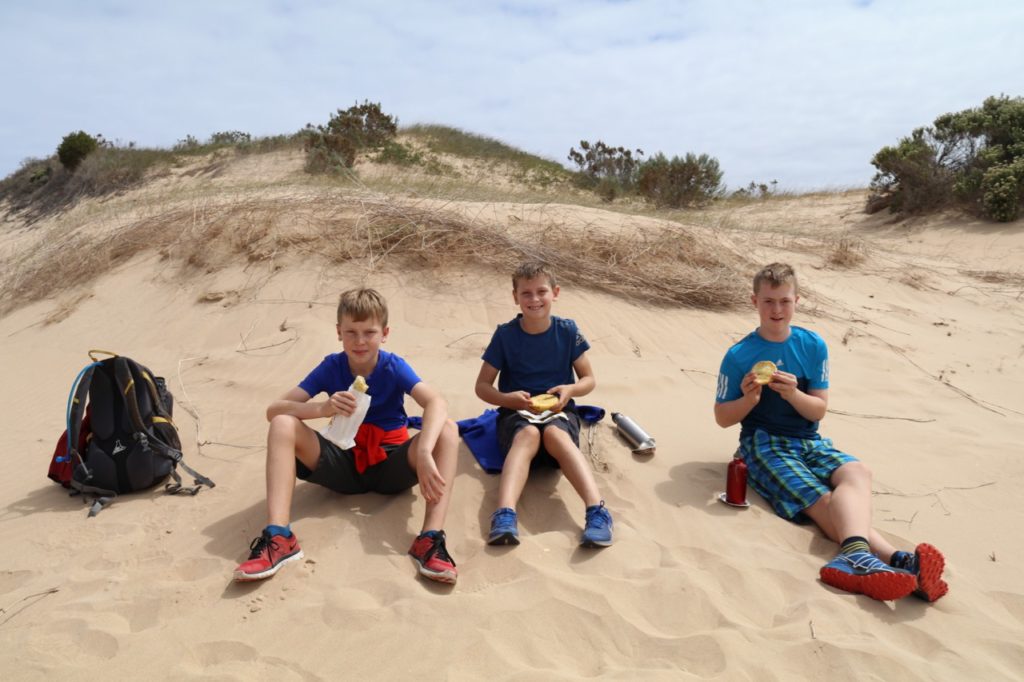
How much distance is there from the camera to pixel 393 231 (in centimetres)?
747

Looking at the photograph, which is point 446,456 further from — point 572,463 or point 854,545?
point 854,545

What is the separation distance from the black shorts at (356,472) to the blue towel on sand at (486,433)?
1.21ft

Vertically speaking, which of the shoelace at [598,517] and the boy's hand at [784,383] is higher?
the boy's hand at [784,383]

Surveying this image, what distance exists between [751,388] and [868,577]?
1038mm

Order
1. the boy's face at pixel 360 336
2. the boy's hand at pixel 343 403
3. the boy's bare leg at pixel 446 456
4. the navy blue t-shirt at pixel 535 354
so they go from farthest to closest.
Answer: the navy blue t-shirt at pixel 535 354
the boy's face at pixel 360 336
the boy's bare leg at pixel 446 456
the boy's hand at pixel 343 403

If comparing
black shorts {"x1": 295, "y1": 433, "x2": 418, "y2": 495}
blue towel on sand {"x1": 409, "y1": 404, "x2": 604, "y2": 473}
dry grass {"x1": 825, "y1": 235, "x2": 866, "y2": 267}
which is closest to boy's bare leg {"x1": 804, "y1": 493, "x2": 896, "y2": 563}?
blue towel on sand {"x1": 409, "y1": 404, "x2": 604, "y2": 473}

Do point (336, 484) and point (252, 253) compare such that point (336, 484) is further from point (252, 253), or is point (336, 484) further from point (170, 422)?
point (252, 253)

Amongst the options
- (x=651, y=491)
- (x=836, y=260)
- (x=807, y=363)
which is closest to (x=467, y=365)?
(x=651, y=491)

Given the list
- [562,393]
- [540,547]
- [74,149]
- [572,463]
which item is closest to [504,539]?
[540,547]

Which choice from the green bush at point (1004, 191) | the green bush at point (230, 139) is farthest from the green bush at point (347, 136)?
the green bush at point (1004, 191)

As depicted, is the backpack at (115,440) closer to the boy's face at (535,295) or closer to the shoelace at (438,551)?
the shoelace at (438,551)

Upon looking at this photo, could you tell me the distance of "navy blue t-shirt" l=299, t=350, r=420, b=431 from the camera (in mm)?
3363

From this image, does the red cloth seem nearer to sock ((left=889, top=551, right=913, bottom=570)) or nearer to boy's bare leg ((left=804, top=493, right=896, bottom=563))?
boy's bare leg ((left=804, top=493, right=896, bottom=563))

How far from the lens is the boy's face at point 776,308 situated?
3.52m
